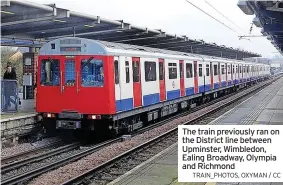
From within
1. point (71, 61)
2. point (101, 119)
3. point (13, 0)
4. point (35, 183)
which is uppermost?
point (13, 0)

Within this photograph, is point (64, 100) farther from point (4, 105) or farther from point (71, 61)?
point (4, 105)

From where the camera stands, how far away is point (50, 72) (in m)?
13.1

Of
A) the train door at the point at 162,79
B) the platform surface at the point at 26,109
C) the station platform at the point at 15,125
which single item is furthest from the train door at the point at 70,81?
the train door at the point at 162,79

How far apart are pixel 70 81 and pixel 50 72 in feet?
2.53

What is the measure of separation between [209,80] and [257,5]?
10006 millimetres

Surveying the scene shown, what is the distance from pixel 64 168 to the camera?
9.45m

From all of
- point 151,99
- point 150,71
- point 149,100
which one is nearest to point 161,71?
point 150,71

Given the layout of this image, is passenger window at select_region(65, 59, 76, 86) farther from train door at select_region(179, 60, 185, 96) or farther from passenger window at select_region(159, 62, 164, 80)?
train door at select_region(179, 60, 185, 96)

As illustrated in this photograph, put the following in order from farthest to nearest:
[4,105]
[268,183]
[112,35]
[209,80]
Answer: [209,80] → [112,35] → [4,105] → [268,183]

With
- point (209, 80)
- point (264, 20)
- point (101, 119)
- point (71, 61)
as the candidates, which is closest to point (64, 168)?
point (101, 119)

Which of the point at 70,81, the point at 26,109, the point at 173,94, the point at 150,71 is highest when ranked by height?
the point at 150,71

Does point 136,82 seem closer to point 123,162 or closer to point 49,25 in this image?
point 49,25

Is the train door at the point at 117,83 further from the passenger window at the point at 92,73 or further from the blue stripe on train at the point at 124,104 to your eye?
the passenger window at the point at 92,73

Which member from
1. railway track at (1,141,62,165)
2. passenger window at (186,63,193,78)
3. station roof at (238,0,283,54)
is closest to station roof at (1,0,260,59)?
passenger window at (186,63,193,78)
